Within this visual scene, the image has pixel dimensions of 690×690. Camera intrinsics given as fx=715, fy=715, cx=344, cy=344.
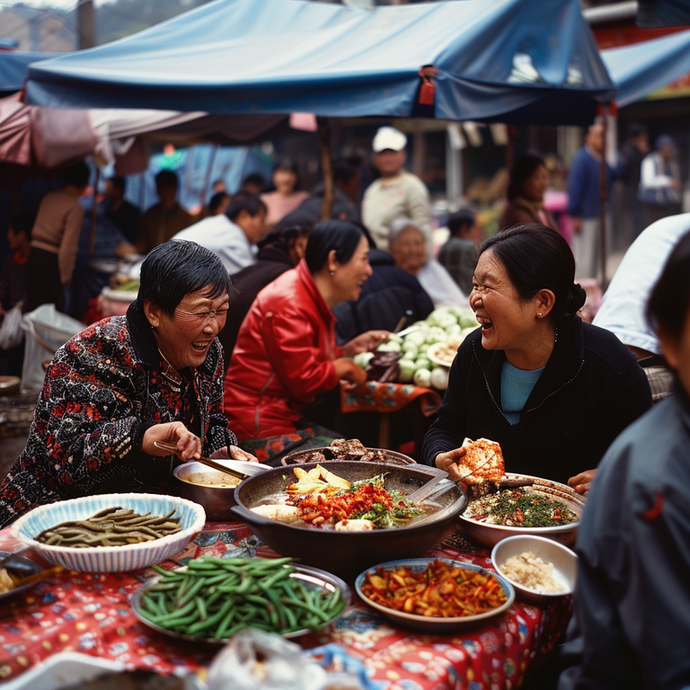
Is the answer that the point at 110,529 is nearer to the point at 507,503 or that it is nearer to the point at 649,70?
the point at 507,503

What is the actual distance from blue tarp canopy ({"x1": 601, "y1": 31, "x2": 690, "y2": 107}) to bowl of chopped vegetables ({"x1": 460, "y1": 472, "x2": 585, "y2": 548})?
603cm

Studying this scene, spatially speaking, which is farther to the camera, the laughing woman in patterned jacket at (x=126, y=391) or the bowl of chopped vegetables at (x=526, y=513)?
the laughing woman in patterned jacket at (x=126, y=391)

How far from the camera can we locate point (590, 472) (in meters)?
2.44

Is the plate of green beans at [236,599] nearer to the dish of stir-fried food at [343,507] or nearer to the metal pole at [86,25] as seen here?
the dish of stir-fried food at [343,507]

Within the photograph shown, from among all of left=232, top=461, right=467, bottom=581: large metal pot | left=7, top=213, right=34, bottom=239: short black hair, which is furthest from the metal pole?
left=232, top=461, right=467, bottom=581: large metal pot

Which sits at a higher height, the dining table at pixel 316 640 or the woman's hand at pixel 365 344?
the dining table at pixel 316 640

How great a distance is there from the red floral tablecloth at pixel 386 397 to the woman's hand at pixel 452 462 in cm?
175

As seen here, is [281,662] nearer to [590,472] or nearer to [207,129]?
[590,472]

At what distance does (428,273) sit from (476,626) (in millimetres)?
5157

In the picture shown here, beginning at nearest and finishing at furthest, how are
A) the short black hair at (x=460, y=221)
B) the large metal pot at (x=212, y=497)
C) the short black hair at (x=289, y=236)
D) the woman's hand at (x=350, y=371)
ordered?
the large metal pot at (x=212, y=497)
the woman's hand at (x=350, y=371)
the short black hair at (x=289, y=236)
the short black hair at (x=460, y=221)

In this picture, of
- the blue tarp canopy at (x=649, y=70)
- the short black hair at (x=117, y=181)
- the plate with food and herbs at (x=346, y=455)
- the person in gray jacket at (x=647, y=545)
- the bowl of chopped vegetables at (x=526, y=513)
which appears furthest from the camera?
the short black hair at (x=117, y=181)

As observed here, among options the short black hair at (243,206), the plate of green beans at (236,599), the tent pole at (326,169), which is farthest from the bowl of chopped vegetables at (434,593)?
the short black hair at (243,206)

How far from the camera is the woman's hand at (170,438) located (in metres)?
2.39

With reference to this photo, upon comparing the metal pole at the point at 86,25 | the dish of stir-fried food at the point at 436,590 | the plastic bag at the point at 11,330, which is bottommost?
the plastic bag at the point at 11,330
